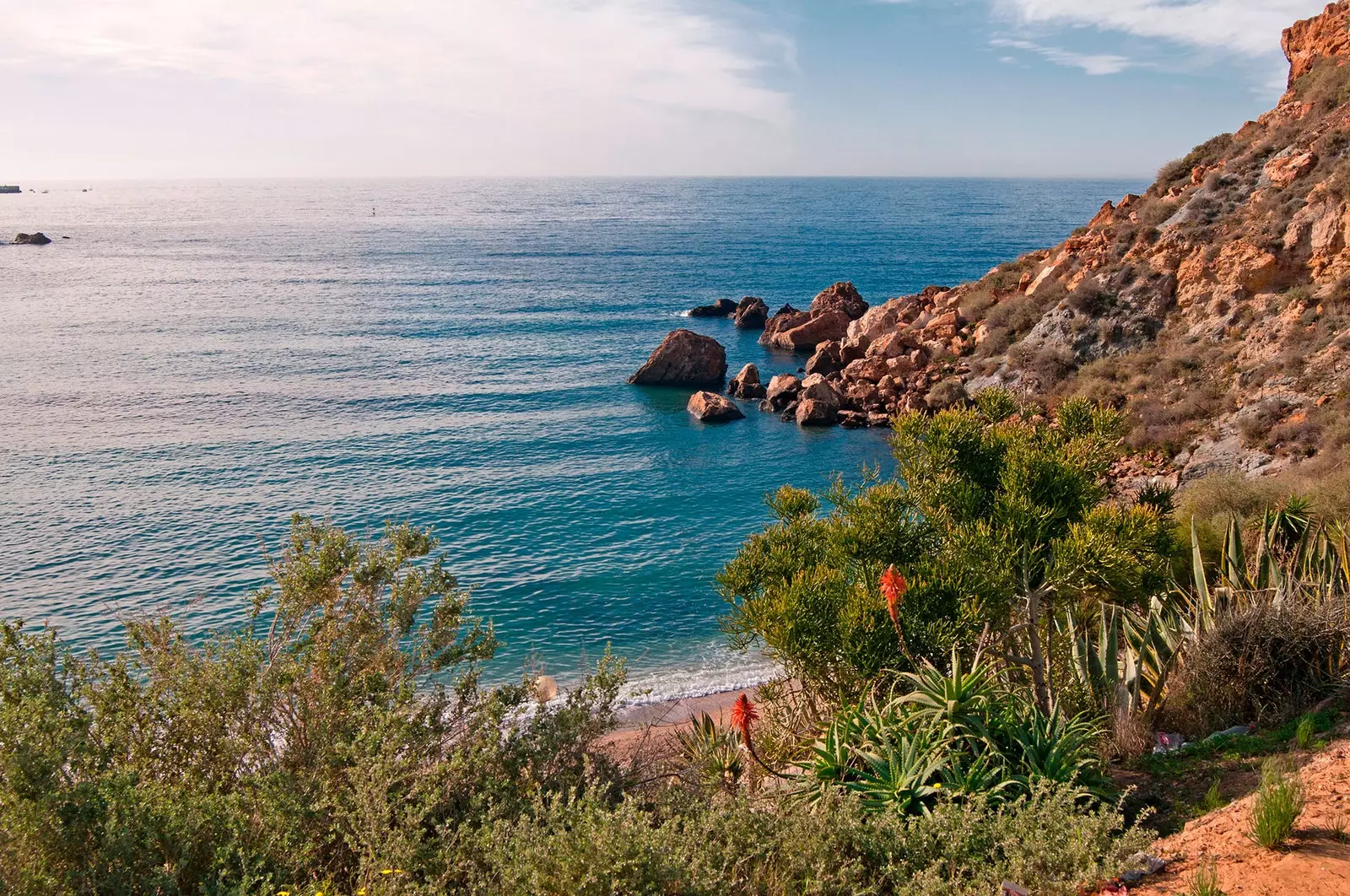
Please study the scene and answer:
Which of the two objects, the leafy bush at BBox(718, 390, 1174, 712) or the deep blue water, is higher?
the leafy bush at BBox(718, 390, 1174, 712)

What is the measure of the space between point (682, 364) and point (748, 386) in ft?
14.3

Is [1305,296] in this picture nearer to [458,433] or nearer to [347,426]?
[458,433]

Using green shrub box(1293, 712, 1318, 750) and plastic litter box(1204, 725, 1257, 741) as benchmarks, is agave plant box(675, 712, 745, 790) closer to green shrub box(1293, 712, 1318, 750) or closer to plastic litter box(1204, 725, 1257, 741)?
plastic litter box(1204, 725, 1257, 741)

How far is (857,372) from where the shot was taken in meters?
44.2

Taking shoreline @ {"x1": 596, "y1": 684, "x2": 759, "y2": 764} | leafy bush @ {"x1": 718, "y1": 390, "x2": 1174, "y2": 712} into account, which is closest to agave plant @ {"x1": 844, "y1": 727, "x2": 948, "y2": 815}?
leafy bush @ {"x1": 718, "y1": 390, "x2": 1174, "y2": 712}

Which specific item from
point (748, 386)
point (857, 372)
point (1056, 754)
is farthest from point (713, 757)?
point (748, 386)

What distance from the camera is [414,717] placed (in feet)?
28.5

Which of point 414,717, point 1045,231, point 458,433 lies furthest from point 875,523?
point 1045,231

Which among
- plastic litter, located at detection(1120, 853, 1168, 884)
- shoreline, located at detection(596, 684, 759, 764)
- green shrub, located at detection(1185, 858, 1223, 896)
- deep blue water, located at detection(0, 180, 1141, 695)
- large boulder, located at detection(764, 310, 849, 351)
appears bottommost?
shoreline, located at detection(596, 684, 759, 764)

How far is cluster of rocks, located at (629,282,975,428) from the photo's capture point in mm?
40750

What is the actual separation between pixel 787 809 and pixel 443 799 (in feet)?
10.1

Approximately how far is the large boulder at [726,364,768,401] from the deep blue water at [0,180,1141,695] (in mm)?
3101

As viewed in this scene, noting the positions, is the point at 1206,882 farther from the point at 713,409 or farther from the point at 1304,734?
the point at 713,409

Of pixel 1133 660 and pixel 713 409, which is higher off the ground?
pixel 1133 660
